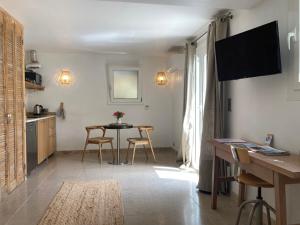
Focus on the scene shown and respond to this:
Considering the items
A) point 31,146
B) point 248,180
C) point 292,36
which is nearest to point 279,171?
point 248,180

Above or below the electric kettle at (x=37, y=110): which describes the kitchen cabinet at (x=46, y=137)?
below

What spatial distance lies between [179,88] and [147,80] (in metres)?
0.99

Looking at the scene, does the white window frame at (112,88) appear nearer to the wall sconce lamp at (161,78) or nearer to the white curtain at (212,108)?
the wall sconce lamp at (161,78)

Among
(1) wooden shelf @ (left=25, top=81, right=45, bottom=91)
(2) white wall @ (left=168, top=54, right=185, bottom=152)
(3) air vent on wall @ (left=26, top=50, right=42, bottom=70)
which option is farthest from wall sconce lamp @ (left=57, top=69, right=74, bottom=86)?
(2) white wall @ (left=168, top=54, right=185, bottom=152)

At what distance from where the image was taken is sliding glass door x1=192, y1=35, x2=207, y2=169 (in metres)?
4.59

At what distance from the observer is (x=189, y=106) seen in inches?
196

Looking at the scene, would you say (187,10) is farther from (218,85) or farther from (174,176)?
(174,176)

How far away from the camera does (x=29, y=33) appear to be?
459 centimetres

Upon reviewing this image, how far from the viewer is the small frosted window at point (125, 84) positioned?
6613 millimetres

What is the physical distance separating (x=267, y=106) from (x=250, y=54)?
55 cm

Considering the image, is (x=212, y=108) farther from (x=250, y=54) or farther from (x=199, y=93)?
(x=199, y=93)

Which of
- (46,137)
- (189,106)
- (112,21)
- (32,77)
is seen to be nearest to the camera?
(112,21)

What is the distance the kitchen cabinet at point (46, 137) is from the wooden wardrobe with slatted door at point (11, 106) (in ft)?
2.96

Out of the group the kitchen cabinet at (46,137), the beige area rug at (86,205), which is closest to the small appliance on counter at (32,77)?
the kitchen cabinet at (46,137)
